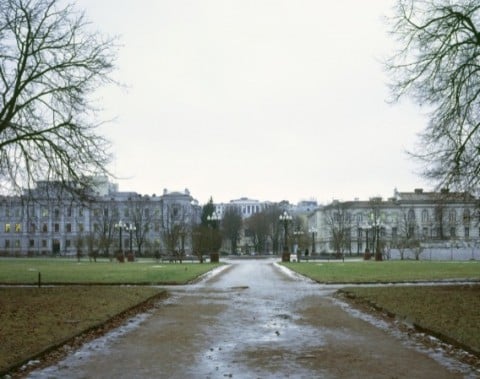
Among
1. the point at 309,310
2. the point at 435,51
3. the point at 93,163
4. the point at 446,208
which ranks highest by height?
the point at 435,51

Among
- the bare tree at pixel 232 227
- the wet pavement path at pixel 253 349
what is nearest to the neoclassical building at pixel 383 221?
the bare tree at pixel 232 227

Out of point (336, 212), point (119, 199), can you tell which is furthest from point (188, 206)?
point (336, 212)

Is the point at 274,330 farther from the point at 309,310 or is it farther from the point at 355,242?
the point at 355,242

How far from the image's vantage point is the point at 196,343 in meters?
12.1

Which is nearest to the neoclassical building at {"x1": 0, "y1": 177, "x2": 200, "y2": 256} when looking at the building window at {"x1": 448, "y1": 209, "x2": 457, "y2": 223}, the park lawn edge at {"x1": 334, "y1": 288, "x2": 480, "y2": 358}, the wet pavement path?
the building window at {"x1": 448, "y1": 209, "x2": 457, "y2": 223}

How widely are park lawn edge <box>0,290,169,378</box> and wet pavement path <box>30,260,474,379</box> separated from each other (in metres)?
0.27

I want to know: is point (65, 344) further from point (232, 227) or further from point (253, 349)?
point (232, 227)

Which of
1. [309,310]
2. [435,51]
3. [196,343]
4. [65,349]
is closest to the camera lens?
[65,349]

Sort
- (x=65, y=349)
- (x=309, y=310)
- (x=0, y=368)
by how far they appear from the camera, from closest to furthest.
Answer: (x=0, y=368) < (x=65, y=349) < (x=309, y=310)

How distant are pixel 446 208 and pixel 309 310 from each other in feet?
28.6

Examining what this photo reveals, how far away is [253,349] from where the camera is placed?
11.3 m

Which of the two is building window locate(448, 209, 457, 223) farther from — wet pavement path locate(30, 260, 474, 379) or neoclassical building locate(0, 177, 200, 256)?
neoclassical building locate(0, 177, 200, 256)

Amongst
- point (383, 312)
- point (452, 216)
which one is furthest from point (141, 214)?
point (383, 312)

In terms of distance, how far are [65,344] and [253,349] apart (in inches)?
148
